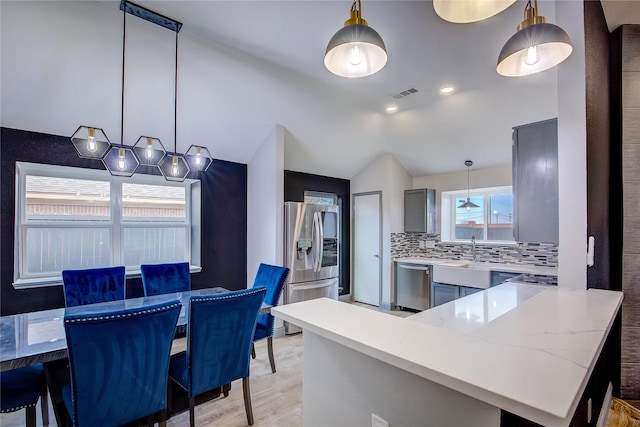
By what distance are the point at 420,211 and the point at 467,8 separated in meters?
4.11

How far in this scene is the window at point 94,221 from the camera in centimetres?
310

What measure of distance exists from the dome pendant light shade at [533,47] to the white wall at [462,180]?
327 centimetres

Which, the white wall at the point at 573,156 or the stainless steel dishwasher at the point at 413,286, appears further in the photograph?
the stainless steel dishwasher at the point at 413,286

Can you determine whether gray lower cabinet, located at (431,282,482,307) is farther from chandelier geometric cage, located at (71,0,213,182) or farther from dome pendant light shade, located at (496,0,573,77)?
chandelier geometric cage, located at (71,0,213,182)

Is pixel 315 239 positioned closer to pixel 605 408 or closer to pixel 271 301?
pixel 271 301

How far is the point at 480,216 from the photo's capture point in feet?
16.1

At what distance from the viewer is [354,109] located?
13.4 feet

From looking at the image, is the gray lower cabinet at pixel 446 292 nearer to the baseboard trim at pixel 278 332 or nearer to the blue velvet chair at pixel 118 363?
the baseboard trim at pixel 278 332

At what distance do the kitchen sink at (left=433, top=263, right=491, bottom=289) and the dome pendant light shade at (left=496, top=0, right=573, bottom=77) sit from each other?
3.01 metres

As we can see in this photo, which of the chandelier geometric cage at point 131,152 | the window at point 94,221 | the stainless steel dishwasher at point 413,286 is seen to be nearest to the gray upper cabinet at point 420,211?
the stainless steel dishwasher at point 413,286

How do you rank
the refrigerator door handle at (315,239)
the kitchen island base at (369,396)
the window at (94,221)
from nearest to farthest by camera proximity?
1. the kitchen island base at (369,396)
2. the window at (94,221)
3. the refrigerator door handle at (315,239)

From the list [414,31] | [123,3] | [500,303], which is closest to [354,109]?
[414,31]

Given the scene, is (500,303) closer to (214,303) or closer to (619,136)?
(619,136)

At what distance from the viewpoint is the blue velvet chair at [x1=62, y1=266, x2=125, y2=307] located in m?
2.71
